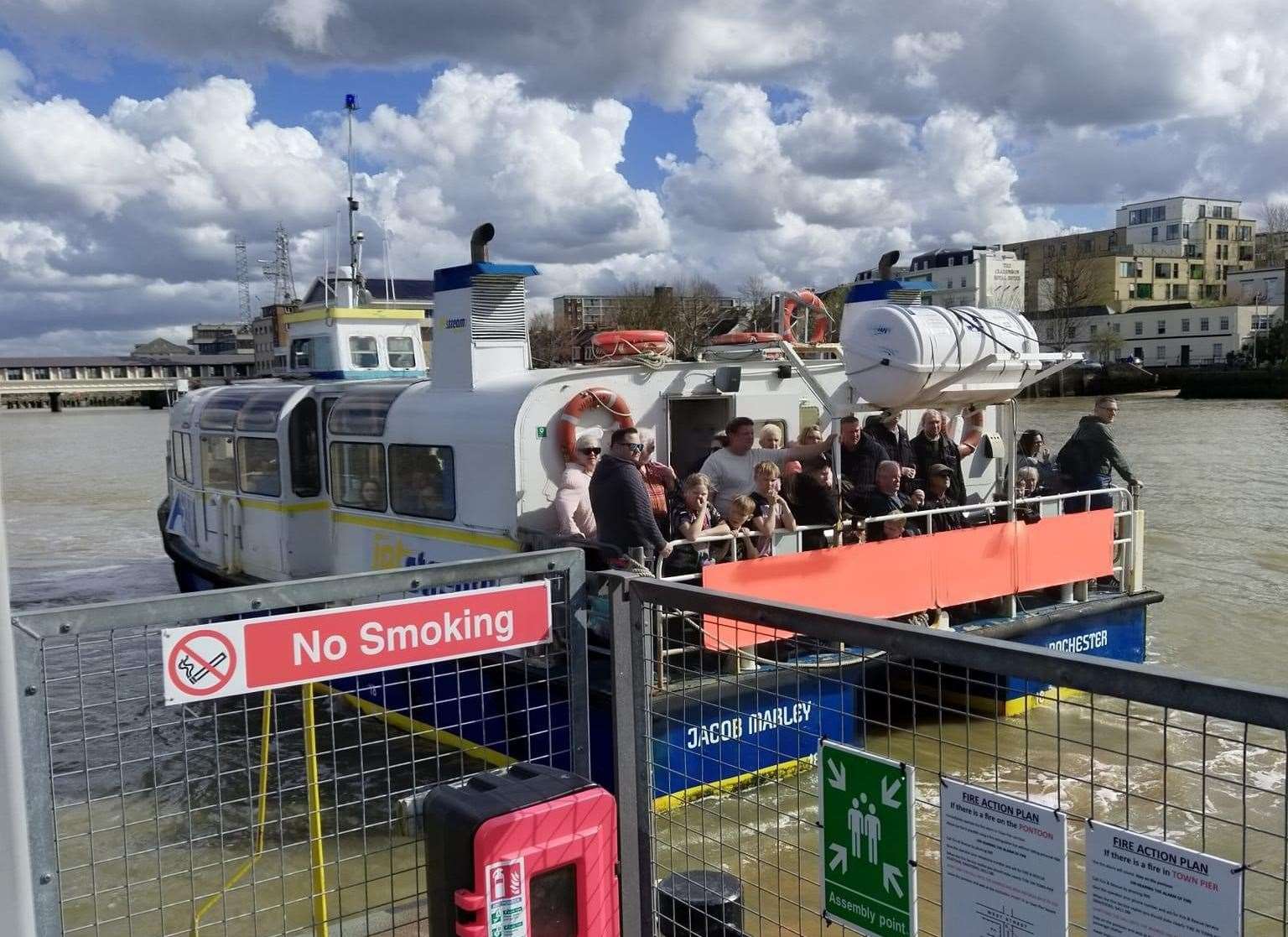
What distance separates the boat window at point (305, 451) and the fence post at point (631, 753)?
8.69m

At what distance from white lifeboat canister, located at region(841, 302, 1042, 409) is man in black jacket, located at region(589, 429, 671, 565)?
1.84 metres

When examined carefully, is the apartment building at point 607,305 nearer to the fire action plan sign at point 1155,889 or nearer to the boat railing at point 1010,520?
the boat railing at point 1010,520

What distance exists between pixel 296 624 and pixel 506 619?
61 centimetres

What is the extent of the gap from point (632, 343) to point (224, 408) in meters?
5.35

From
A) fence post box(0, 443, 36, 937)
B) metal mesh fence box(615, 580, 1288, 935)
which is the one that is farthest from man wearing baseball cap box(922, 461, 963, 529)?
fence post box(0, 443, 36, 937)

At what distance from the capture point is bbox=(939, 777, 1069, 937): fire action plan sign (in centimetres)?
230

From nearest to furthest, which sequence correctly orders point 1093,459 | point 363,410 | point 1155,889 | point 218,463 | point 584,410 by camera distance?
point 1155,889 < point 584,410 < point 363,410 < point 1093,459 < point 218,463

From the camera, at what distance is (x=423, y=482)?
9656 mm

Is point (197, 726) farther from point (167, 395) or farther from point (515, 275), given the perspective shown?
point (167, 395)

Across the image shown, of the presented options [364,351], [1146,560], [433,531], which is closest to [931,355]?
[433,531]

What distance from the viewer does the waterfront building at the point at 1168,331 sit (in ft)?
276

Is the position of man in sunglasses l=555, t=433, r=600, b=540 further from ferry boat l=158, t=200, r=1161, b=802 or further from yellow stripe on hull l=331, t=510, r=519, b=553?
yellow stripe on hull l=331, t=510, r=519, b=553

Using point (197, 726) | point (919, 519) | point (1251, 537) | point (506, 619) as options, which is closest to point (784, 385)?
point (919, 519)

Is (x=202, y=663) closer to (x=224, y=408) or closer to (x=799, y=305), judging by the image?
(x=799, y=305)
